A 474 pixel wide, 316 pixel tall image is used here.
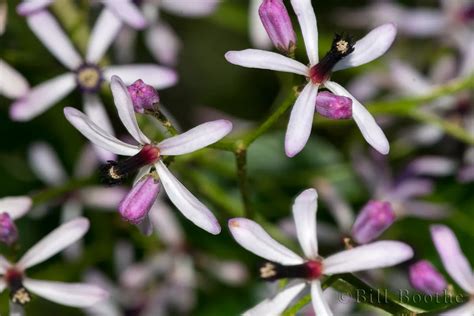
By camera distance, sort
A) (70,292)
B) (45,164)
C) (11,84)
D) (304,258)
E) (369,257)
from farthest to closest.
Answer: (45,164) < (11,84) < (70,292) < (304,258) < (369,257)

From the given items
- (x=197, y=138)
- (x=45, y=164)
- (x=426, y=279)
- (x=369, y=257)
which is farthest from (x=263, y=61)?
(x=45, y=164)

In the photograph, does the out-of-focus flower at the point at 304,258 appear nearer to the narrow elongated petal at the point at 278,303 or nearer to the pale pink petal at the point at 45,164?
the narrow elongated petal at the point at 278,303

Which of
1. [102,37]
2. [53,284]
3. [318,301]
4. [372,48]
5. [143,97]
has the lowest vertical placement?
[318,301]

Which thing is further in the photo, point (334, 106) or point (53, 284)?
point (53, 284)

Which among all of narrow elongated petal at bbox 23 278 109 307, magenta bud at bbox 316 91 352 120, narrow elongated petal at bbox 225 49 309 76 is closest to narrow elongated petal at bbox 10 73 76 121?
narrow elongated petal at bbox 23 278 109 307

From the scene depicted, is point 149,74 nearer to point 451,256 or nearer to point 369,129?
point 369,129

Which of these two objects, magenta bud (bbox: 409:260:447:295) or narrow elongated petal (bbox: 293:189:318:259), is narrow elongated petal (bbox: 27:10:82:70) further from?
magenta bud (bbox: 409:260:447:295)
